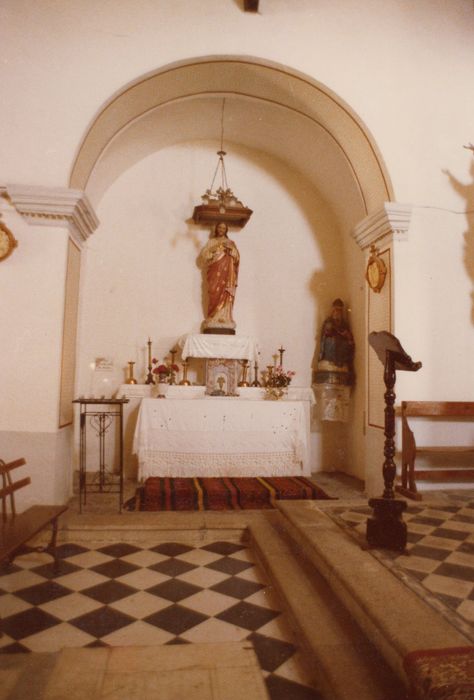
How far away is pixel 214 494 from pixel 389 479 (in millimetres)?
2617

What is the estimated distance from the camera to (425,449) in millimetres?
5469

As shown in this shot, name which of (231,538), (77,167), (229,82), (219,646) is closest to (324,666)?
(219,646)

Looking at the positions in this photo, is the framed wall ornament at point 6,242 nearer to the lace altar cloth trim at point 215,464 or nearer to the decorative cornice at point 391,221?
the lace altar cloth trim at point 215,464

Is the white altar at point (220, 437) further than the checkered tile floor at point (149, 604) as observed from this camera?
Yes

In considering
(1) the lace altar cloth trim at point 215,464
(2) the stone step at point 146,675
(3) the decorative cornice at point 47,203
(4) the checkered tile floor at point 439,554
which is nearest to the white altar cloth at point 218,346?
(1) the lace altar cloth trim at point 215,464

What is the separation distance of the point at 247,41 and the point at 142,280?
337 cm

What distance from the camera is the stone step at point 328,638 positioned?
2289 mm

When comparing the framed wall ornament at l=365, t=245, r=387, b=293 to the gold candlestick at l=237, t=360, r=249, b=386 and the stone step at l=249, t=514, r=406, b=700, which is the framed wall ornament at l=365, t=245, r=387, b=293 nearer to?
the gold candlestick at l=237, t=360, r=249, b=386

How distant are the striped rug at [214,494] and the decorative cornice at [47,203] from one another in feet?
9.33

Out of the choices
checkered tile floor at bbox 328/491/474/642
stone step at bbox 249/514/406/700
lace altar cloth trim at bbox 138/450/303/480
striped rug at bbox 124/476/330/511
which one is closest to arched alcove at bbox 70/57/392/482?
lace altar cloth trim at bbox 138/450/303/480

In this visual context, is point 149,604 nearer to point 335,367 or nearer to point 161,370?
point 161,370

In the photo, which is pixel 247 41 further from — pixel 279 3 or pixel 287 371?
pixel 287 371

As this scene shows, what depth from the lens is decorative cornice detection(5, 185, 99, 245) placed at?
505 centimetres

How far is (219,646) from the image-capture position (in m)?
2.43
